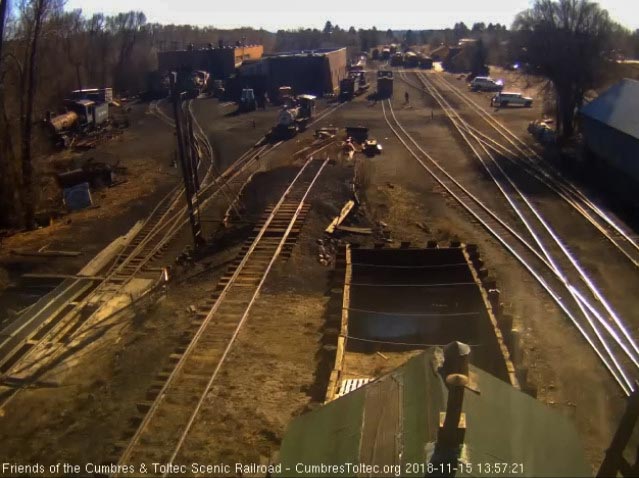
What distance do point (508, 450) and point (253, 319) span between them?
857 cm

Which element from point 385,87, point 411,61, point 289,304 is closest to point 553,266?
point 289,304

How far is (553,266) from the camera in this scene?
14797 mm

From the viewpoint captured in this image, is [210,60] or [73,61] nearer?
[73,61]

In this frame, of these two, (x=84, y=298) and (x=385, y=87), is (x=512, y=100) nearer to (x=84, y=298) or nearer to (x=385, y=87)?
(x=385, y=87)

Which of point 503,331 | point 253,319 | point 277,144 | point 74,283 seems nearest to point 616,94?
point 277,144

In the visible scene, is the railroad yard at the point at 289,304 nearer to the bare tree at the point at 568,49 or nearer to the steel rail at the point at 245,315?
the steel rail at the point at 245,315

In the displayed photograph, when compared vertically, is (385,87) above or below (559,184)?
above

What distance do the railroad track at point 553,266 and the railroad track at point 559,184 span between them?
52.3 inches

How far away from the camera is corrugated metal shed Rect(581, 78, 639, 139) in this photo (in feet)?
73.8

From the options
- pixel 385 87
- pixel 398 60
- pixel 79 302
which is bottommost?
pixel 79 302

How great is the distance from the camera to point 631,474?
17.9 feet

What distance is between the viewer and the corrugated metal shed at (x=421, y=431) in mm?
3881

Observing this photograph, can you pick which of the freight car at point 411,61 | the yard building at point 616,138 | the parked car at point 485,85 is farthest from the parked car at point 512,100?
the freight car at point 411,61

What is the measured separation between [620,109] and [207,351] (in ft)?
67.9
